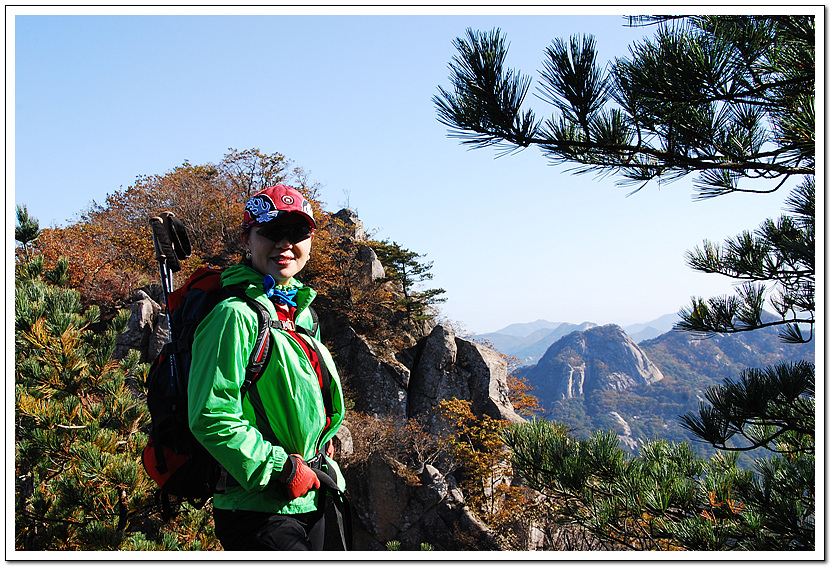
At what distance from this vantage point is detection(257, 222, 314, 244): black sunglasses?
1549mm

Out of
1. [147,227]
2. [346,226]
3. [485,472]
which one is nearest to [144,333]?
[147,227]

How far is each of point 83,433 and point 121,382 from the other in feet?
1.62

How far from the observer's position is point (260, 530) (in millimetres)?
1381

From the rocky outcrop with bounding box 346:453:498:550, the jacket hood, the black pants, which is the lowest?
the rocky outcrop with bounding box 346:453:498:550

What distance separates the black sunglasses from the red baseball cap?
0.08 ft

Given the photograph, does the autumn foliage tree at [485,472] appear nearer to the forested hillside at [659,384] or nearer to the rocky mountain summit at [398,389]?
the rocky mountain summit at [398,389]

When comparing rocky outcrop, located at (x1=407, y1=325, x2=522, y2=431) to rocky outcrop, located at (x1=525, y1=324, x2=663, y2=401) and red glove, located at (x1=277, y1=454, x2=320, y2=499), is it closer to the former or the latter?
red glove, located at (x1=277, y1=454, x2=320, y2=499)

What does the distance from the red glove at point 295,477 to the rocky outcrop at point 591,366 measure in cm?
9483

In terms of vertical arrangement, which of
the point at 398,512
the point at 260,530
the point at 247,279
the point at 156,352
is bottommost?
the point at 398,512

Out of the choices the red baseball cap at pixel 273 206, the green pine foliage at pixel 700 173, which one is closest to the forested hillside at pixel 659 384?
the green pine foliage at pixel 700 173

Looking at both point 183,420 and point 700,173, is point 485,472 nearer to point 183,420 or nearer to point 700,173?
point 700,173

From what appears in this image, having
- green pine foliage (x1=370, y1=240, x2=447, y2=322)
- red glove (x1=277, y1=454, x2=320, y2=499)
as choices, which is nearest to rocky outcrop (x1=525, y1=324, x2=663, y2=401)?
green pine foliage (x1=370, y1=240, x2=447, y2=322)

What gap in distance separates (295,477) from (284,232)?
0.72m

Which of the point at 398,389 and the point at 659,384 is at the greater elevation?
the point at 398,389
